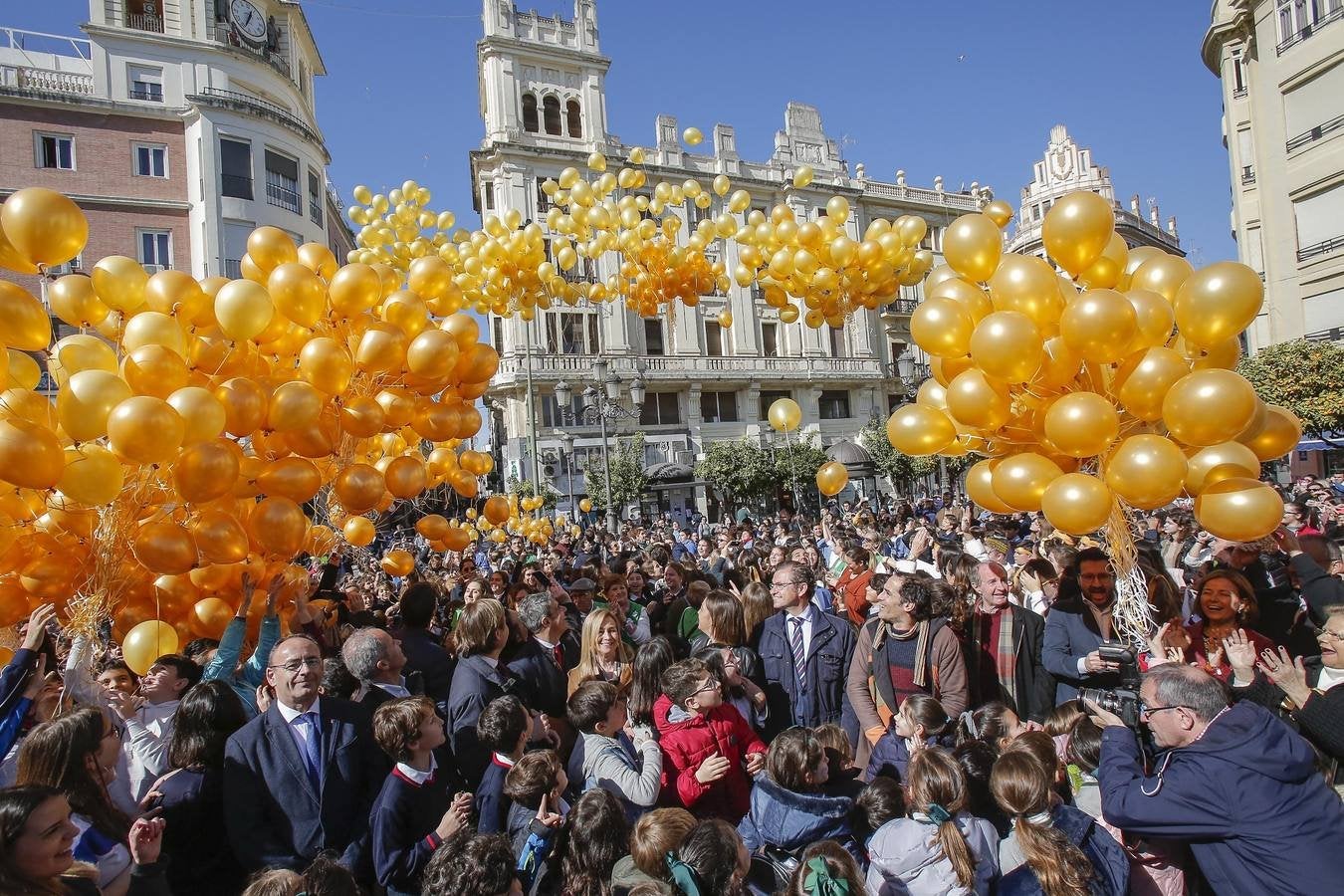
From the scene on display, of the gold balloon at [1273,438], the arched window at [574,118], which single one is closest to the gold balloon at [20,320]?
the gold balloon at [1273,438]

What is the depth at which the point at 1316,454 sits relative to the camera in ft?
80.8

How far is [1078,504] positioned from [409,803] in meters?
2.90

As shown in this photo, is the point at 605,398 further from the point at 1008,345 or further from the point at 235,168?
the point at 235,168

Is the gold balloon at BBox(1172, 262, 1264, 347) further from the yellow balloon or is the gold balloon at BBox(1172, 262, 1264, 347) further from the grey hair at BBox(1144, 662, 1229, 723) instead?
the grey hair at BBox(1144, 662, 1229, 723)

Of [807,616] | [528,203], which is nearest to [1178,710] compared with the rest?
[807,616]

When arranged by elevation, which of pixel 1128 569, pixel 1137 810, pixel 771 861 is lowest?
pixel 771 861

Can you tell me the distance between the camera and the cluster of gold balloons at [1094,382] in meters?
3.41

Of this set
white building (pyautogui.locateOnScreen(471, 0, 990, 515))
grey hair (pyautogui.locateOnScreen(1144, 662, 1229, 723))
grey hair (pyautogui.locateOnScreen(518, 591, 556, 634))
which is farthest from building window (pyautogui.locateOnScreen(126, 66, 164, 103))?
grey hair (pyautogui.locateOnScreen(1144, 662, 1229, 723))

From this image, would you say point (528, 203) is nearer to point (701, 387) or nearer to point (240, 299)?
point (701, 387)

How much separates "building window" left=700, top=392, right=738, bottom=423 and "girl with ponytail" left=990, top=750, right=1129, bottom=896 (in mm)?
32832

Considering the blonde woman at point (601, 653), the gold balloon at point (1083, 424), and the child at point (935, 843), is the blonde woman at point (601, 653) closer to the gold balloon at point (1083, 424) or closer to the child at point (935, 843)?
the child at point (935, 843)

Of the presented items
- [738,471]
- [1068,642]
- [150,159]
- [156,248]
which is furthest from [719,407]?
[1068,642]

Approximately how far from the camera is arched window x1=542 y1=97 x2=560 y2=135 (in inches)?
1272

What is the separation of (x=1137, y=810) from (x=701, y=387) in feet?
108
